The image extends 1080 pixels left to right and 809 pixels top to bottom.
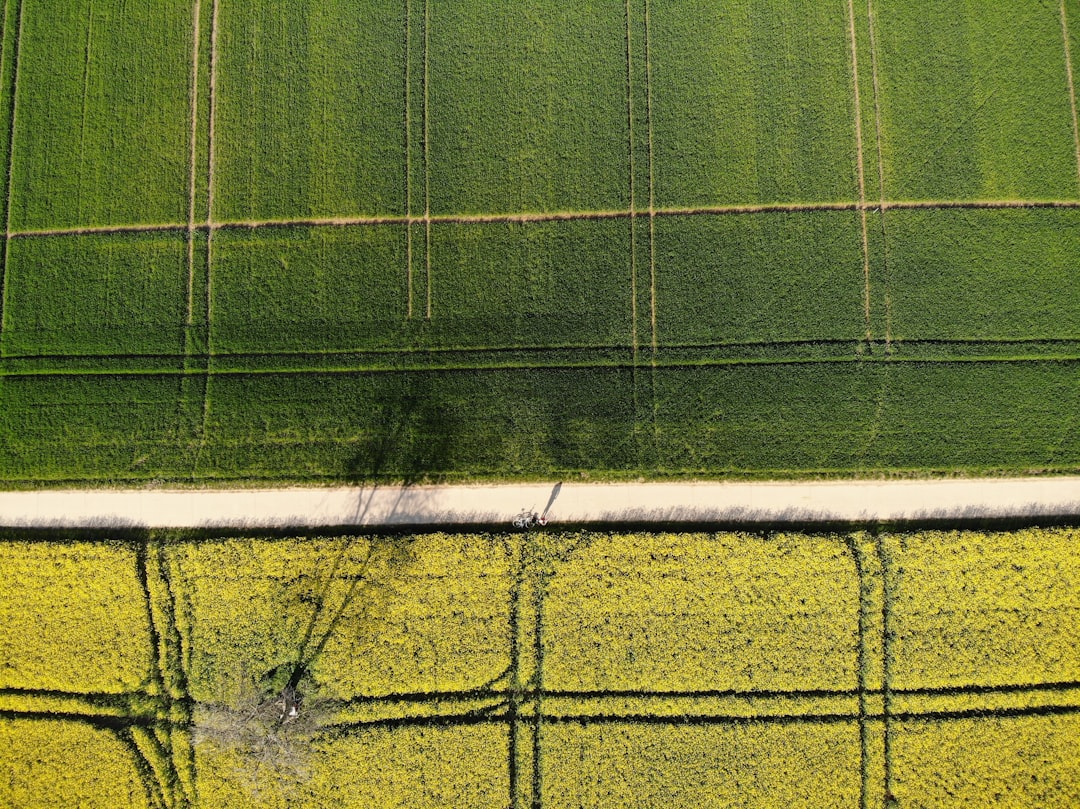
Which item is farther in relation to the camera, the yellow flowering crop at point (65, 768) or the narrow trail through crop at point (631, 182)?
the narrow trail through crop at point (631, 182)

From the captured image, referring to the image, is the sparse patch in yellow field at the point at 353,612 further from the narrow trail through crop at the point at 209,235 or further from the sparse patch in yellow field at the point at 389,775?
the narrow trail through crop at the point at 209,235

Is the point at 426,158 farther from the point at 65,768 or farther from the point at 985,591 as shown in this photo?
the point at 985,591

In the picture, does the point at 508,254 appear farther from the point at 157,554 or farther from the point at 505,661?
the point at 157,554

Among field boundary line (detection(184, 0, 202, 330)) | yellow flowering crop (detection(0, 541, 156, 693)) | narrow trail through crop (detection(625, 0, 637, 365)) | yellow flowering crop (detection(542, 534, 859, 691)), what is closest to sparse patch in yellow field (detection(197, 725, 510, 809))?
yellow flowering crop (detection(542, 534, 859, 691))

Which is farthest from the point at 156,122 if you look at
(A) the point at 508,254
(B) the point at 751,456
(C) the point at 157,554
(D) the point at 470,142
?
(B) the point at 751,456

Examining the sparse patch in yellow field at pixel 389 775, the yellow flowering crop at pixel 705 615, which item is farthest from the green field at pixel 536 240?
the sparse patch in yellow field at pixel 389 775

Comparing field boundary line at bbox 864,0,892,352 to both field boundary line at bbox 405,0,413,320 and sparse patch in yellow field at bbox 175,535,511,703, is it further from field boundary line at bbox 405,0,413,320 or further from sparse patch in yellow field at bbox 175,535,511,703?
field boundary line at bbox 405,0,413,320
